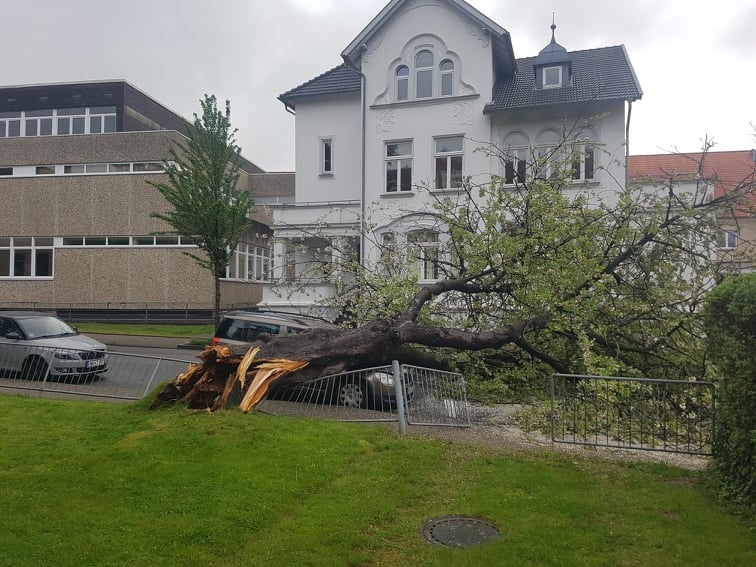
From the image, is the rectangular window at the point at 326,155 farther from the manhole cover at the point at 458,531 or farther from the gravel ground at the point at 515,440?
the manhole cover at the point at 458,531

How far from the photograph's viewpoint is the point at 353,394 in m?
8.65

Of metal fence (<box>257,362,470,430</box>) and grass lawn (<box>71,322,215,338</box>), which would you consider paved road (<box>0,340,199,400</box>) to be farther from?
grass lawn (<box>71,322,215,338</box>)

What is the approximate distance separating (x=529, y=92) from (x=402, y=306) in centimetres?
1447

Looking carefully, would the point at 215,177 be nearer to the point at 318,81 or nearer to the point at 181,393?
the point at 318,81

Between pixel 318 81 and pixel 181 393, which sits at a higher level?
pixel 318 81

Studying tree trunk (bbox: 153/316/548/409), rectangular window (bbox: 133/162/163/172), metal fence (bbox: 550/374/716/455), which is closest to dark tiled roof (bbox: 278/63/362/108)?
rectangular window (bbox: 133/162/163/172)

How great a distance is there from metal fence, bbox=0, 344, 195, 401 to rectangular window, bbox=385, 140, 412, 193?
45.7 feet

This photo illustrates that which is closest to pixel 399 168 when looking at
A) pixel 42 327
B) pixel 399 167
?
pixel 399 167

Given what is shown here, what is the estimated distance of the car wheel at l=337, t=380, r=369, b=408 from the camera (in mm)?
8633

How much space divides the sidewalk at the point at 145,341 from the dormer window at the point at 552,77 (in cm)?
1558

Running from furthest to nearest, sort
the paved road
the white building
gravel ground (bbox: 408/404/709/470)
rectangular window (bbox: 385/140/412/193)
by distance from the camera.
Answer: rectangular window (bbox: 385/140/412/193)
the white building
the paved road
gravel ground (bbox: 408/404/709/470)

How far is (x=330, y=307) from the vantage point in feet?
42.7

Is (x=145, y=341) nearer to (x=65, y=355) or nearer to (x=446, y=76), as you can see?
(x=65, y=355)

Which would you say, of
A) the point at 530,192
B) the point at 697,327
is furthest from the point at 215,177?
the point at 697,327
